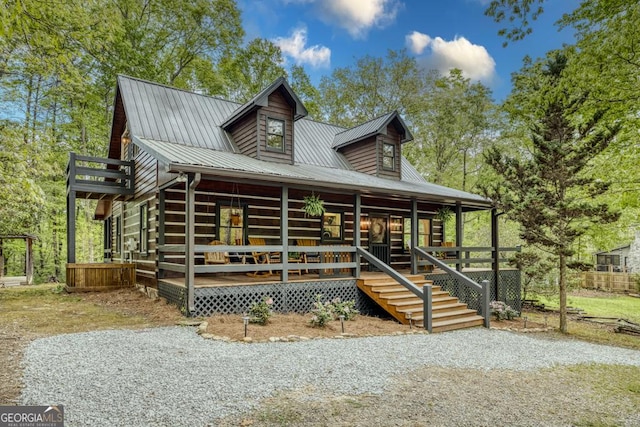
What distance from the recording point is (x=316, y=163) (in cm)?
1434

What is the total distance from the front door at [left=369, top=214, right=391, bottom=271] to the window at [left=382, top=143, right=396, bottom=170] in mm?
2136

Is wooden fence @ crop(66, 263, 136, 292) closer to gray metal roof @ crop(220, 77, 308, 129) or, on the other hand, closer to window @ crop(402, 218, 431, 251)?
gray metal roof @ crop(220, 77, 308, 129)

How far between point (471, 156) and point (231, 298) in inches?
834

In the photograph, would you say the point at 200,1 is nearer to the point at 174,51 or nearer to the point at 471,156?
the point at 174,51

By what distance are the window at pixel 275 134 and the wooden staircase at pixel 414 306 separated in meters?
5.11

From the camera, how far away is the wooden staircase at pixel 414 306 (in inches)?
356

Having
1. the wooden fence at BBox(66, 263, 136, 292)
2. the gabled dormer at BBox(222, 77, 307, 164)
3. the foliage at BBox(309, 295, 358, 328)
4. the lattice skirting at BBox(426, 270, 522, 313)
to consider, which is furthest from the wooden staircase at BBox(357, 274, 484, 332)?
the wooden fence at BBox(66, 263, 136, 292)

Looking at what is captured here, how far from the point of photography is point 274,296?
9250mm

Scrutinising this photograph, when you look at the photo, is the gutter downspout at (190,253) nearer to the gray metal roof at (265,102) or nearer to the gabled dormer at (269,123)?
the gabled dormer at (269,123)

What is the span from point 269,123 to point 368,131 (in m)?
4.49

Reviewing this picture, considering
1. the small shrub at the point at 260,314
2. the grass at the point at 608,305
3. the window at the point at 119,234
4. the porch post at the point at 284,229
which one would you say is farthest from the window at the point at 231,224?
the grass at the point at 608,305

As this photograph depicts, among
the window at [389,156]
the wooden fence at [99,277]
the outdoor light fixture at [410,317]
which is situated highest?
the window at [389,156]

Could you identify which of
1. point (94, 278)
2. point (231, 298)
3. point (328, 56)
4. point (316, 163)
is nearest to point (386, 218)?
point (316, 163)

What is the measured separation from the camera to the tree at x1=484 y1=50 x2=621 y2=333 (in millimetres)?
A: 9766
